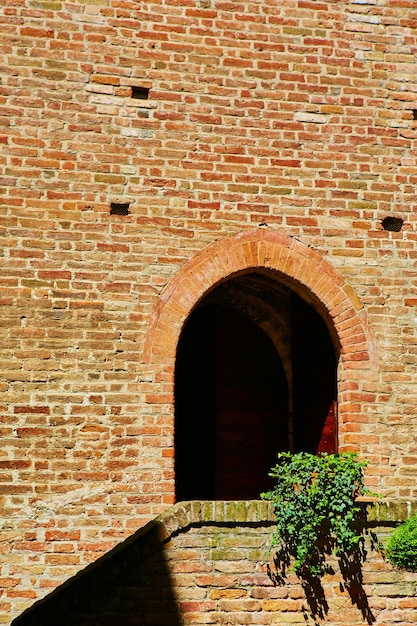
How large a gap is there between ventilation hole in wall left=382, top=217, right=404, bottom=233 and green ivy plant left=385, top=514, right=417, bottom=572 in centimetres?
266

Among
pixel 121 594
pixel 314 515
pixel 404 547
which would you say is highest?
pixel 314 515

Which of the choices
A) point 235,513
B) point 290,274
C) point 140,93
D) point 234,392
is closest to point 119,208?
point 140,93

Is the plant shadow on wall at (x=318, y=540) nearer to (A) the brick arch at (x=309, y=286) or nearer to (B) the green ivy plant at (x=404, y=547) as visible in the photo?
(B) the green ivy plant at (x=404, y=547)

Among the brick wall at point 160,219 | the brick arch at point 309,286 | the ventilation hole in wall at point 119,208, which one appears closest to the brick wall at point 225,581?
the brick wall at point 160,219

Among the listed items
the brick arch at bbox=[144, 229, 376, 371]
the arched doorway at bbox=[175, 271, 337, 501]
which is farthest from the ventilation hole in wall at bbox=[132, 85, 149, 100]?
the arched doorway at bbox=[175, 271, 337, 501]

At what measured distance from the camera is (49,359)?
6016 mm

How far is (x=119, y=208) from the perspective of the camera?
6.34 meters

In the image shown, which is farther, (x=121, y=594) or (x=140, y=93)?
(x=140, y=93)

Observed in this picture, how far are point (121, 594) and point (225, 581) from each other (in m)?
0.71

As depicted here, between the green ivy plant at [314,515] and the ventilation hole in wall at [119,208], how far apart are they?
2457mm

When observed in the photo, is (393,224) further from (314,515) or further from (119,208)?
(314,515)

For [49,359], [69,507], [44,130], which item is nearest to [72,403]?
[49,359]

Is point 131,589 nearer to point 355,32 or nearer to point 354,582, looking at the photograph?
point 354,582

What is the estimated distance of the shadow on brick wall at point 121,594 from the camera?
15.6 feet
